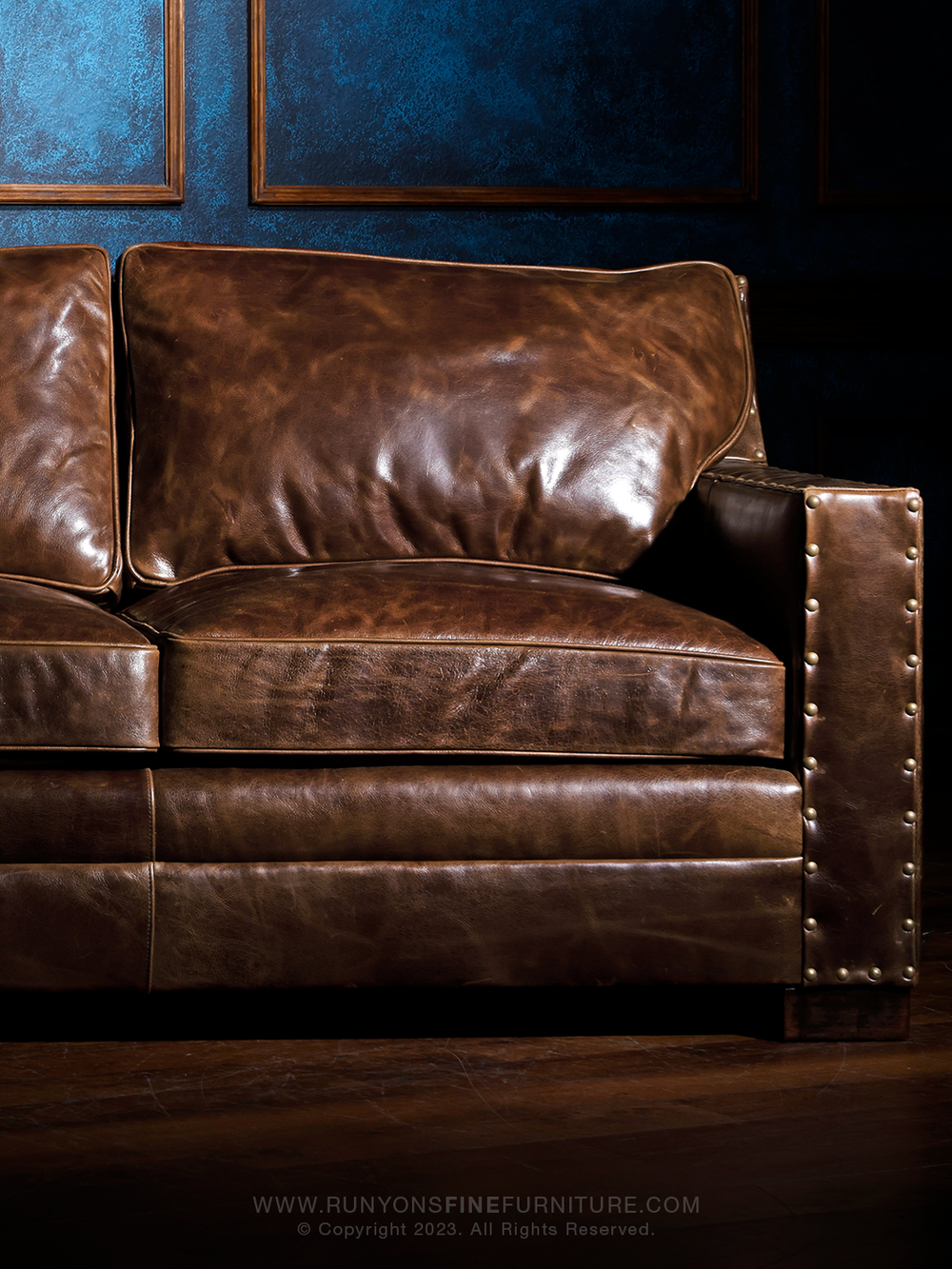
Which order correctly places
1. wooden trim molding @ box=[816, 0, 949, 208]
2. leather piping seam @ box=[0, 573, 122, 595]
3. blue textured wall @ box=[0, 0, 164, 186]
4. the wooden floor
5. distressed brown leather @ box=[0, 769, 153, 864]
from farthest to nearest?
wooden trim molding @ box=[816, 0, 949, 208], blue textured wall @ box=[0, 0, 164, 186], leather piping seam @ box=[0, 573, 122, 595], distressed brown leather @ box=[0, 769, 153, 864], the wooden floor

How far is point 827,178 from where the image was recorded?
10.8 feet

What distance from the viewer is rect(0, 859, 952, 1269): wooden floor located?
45.4 inches

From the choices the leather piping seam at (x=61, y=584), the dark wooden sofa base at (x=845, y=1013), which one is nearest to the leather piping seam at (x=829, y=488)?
the dark wooden sofa base at (x=845, y=1013)

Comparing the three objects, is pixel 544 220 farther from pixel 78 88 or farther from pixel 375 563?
pixel 375 563

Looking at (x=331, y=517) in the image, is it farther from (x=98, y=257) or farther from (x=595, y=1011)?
(x=595, y=1011)

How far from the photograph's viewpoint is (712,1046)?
160cm

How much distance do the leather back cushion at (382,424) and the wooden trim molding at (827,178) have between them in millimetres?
1385

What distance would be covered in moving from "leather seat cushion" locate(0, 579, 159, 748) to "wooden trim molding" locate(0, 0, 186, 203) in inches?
71.5

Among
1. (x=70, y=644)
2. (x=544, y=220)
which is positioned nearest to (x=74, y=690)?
(x=70, y=644)

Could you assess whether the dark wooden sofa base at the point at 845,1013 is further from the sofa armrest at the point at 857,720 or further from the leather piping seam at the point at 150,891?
the leather piping seam at the point at 150,891

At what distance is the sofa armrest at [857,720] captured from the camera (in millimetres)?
1591

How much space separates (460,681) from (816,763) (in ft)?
1.31

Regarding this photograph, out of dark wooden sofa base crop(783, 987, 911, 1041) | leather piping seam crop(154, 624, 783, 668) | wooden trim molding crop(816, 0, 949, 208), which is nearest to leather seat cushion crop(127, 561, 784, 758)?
leather piping seam crop(154, 624, 783, 668)

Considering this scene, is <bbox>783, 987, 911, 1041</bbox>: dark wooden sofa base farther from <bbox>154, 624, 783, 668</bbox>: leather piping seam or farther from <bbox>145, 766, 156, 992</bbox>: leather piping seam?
<bbox>145, 766, 156, 992</bbox>: leather piping seam
